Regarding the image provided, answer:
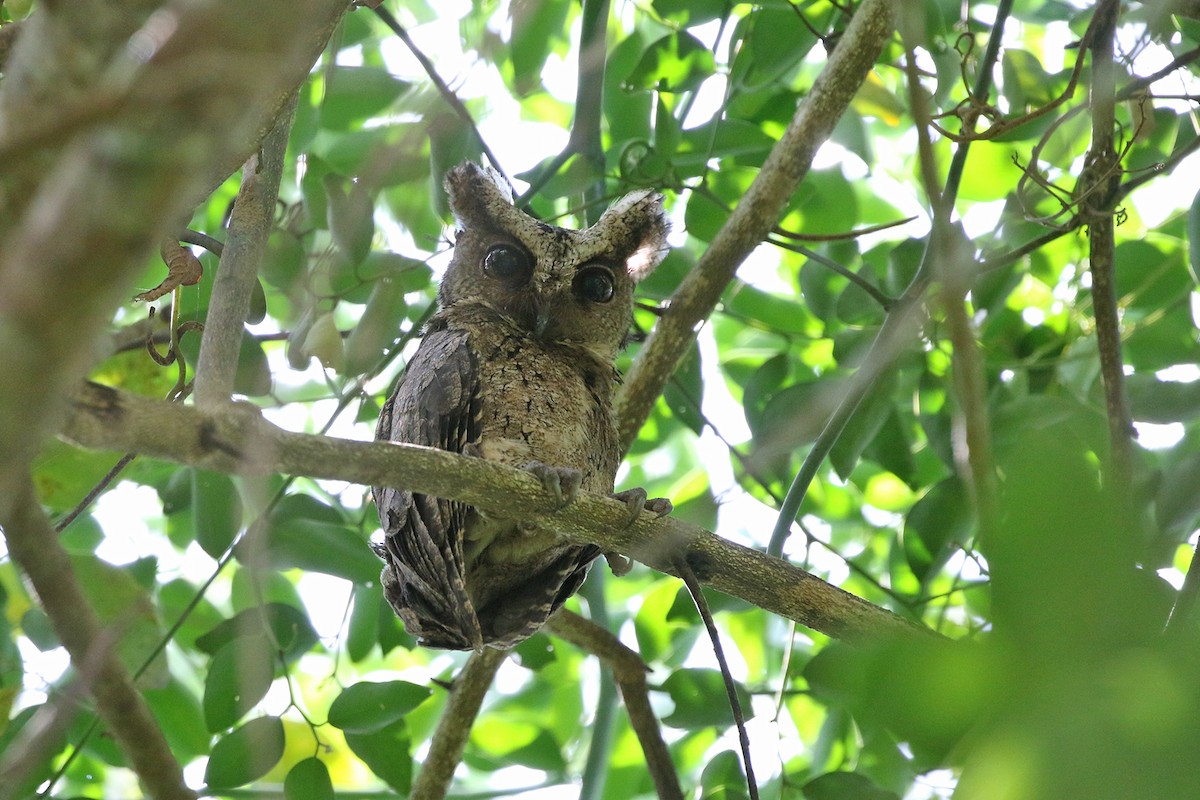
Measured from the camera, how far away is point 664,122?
2723mm

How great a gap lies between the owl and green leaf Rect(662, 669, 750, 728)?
358 mm

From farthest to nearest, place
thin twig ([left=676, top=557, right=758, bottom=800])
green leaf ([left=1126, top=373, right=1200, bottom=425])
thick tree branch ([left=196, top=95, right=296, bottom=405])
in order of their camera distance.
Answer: green leaf ([left=1126, top=373, right=1200, bottom=425]), thin twig ([left=676, top=557, right=758, bottom=800]), thick tree branch ([left=196, top=95, right=296, bottom=405])

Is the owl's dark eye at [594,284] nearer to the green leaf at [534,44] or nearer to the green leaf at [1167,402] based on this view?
the green leaf at [534,44]

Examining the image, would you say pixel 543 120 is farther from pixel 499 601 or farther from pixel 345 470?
pixel 345 470

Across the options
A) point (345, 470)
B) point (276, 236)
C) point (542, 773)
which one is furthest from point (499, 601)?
point (345, 470)

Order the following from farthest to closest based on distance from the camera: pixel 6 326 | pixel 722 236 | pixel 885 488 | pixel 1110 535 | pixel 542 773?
pixel 885 488, pixel 542 773, pixel 722 236, pixel 6 326, pixel 1110 535

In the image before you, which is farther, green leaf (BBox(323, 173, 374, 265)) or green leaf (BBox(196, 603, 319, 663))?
green leaf (BBox(196, 603, 319, 663))

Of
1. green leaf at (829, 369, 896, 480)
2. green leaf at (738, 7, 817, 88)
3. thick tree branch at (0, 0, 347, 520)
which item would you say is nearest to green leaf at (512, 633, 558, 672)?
green leaf at (829, 369, 896, 480)

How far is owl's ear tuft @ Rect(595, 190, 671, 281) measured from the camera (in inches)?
119

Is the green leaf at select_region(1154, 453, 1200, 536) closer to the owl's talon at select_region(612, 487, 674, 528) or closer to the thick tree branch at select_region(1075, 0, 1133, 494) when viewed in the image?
the thick tree branch at select_region(1075, 0, 1133, 494)

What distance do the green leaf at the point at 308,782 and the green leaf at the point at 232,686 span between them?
7.1 inches

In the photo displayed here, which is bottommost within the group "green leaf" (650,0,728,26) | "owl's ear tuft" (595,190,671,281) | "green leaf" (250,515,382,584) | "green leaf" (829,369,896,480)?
"green leaf" (250,515,382,584)

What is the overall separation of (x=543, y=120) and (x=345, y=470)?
93.4 inches

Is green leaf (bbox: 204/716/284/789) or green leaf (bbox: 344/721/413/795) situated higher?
green leaf (bbox: 344/721/413/795)
